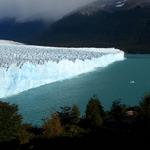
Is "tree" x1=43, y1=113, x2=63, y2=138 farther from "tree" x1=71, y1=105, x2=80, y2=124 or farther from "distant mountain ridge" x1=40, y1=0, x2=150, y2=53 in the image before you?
"distant mountain ridge" x1=40, y1=0, x2=150, y2=53

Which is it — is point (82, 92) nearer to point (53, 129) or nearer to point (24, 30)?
point (53, 129)

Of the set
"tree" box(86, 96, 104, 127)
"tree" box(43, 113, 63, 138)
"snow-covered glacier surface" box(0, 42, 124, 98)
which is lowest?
"tree" box(43, 113, 63, 138)

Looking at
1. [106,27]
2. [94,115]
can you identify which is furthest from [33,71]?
[106,27]

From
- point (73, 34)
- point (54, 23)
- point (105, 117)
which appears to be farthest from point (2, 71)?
point (54, 23)

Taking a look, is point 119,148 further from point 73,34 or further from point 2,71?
point 73,34

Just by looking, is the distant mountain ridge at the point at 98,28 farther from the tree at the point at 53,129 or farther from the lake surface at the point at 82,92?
the tree at the point at 53,129

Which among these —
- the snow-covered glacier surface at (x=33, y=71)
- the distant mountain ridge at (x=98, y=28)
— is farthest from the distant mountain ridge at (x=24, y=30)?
the snow-covered glacier surface at (x=33, y=71)

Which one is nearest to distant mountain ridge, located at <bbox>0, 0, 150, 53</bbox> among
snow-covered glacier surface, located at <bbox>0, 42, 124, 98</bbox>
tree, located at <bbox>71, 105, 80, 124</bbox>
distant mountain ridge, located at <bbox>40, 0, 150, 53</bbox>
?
distant mountain ridge, located at <bbox>40, 0, 150, 53</bbox>
